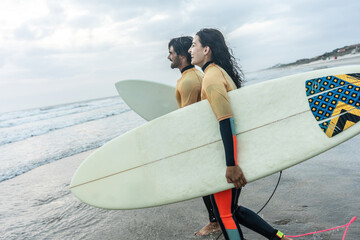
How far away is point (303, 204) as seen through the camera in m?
2.39

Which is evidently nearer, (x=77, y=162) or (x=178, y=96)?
(x=178, y=96)

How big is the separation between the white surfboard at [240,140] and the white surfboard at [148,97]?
4.78ft

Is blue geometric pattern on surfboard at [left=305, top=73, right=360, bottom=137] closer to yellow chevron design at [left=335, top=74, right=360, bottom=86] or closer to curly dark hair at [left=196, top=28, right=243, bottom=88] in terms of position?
yellow chevron design at [left=335, top=74, right=360, bottom=86]

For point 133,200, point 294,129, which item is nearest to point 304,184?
point 294,129

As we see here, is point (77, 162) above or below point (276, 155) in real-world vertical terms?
below

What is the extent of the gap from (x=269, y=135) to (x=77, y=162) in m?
4.24

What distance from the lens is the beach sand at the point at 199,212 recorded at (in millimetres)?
2158

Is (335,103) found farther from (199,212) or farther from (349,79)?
(199,212)

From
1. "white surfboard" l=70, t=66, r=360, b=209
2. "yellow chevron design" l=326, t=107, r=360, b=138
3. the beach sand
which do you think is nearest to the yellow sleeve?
"white surfboard" l=70, t=66, r=360, b=209

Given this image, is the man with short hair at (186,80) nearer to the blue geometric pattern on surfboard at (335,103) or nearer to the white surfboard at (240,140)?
the white surfboard at (240,140)

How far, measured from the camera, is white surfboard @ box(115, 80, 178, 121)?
336 centimetres

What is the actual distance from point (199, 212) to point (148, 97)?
1584 millimetres

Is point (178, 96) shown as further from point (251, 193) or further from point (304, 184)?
point (304, 184)

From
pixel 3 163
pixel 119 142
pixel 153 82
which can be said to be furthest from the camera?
pixel 3 163
